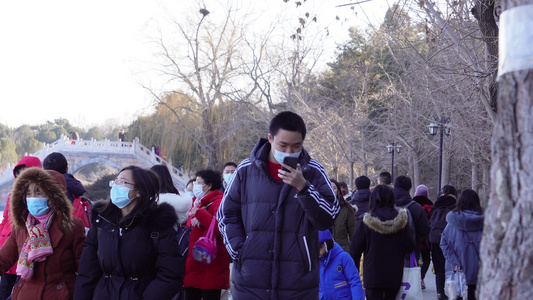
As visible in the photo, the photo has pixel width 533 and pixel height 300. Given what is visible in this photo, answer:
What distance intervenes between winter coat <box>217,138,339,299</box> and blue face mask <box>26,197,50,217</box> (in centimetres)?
162

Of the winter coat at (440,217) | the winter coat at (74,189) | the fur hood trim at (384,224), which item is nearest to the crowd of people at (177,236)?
the winter coat at (74,189)

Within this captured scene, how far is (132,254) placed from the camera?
4121 millimetres

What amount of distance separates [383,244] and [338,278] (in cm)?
160

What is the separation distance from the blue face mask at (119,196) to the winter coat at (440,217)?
6971mm

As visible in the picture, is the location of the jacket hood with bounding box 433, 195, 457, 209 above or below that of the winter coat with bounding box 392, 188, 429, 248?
above

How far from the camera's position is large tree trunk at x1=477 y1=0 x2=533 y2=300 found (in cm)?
197

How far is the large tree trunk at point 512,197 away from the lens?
1.97 meters

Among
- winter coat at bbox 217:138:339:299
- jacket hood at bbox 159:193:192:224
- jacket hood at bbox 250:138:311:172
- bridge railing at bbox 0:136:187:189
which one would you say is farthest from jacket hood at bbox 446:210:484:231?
bridge railing at bbox 0:136:187:189

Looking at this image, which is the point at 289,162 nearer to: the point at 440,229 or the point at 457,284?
the point at 457,284

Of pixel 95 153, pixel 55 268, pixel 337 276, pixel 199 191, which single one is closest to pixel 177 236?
pixel 55 268

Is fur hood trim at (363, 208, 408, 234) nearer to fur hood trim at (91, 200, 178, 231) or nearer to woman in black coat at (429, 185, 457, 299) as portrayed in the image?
fur hood trim at (91, 200, 178, 231)

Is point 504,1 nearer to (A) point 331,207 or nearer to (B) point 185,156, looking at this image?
(A) point 331,207

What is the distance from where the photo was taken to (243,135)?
3691cm

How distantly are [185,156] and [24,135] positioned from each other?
62.8m
